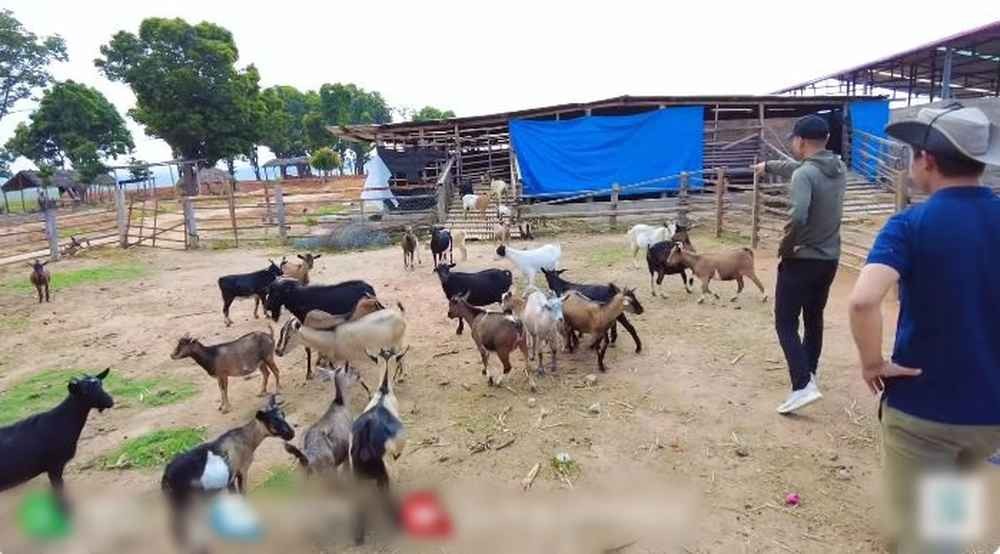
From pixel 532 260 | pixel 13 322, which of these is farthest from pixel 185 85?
pixel 532 260

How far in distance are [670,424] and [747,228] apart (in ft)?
35.5

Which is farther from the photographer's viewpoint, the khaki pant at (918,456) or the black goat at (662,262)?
the black goat at (662,262)

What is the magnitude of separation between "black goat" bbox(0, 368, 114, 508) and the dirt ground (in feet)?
1.40

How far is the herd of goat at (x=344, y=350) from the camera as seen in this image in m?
3.71

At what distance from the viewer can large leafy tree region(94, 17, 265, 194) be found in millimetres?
37875

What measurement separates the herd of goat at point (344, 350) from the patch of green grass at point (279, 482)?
0.46ft

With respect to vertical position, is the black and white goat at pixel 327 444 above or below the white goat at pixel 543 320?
below

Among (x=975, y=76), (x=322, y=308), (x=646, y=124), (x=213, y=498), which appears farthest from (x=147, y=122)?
(x=975, y=76)

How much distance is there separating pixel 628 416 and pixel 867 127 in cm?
1900

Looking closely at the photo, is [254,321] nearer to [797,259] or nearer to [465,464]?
[465,464]

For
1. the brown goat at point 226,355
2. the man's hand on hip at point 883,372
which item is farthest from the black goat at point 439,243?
the man's hand on hip at point 883,372

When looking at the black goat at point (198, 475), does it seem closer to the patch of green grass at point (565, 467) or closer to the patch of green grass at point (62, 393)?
the patch of green grass at point (565, 467)

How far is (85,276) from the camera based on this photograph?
497 inches

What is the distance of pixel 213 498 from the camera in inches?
138
